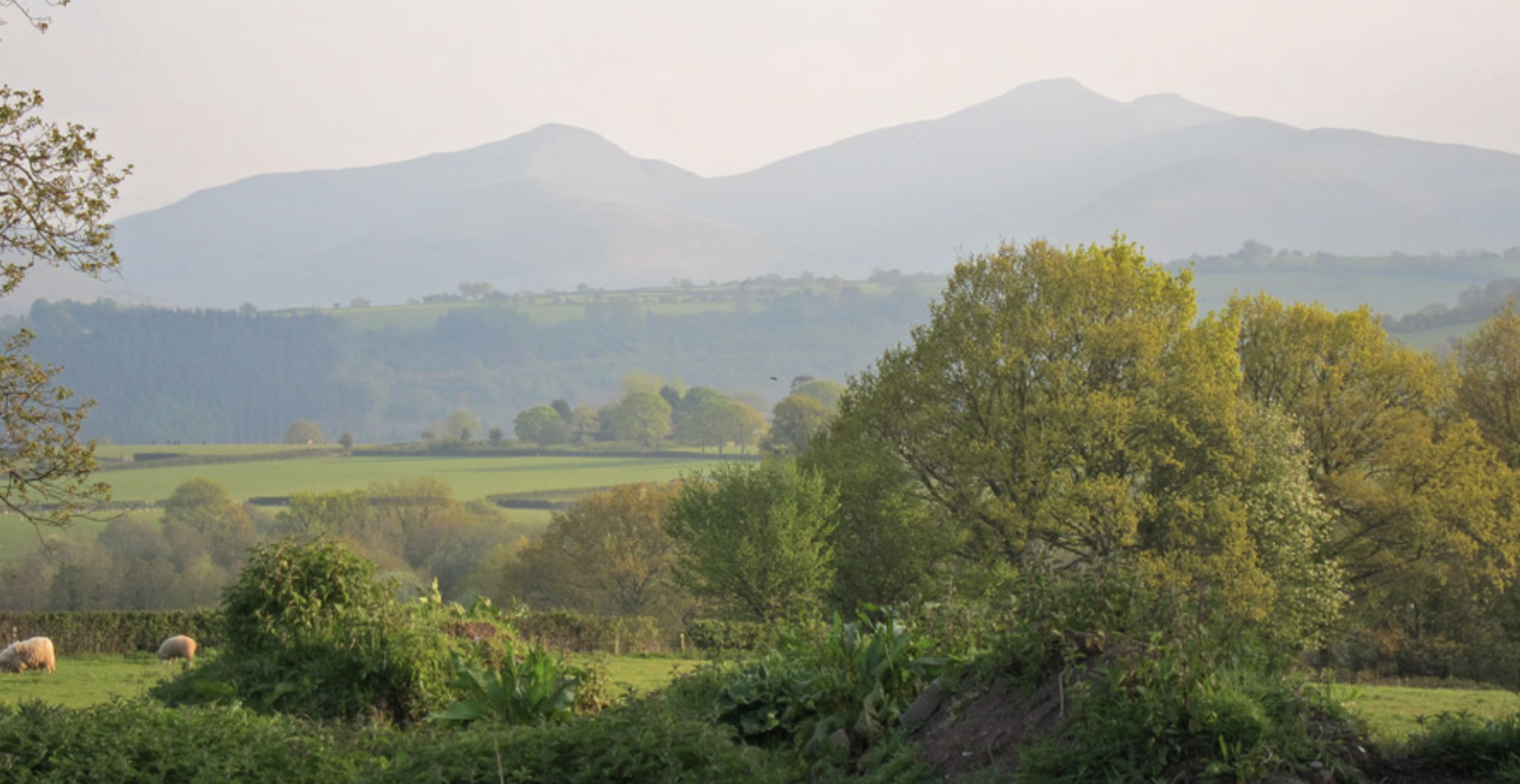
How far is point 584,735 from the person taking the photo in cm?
952

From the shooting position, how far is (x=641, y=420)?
164m

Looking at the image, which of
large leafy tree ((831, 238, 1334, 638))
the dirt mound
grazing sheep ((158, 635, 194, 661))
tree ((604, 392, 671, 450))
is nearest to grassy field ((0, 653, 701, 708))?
grazing sheep ((158, 635, 194, 661))

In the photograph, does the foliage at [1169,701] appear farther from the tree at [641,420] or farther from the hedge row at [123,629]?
the tree at [641,420]

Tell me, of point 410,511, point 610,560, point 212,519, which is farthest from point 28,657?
point 212,519

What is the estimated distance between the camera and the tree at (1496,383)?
46594 millimetres

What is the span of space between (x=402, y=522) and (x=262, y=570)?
92.1 meters

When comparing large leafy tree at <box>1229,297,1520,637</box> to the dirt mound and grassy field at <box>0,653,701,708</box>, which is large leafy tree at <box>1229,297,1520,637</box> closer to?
grassy field at <box>0,653,701,708</box>

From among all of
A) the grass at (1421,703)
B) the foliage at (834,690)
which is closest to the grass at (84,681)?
Result: the foliage at (834,690)

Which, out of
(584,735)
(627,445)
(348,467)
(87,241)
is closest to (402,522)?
(348,467)

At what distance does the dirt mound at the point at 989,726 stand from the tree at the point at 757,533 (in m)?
31.2

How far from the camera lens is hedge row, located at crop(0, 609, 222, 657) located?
3341cm

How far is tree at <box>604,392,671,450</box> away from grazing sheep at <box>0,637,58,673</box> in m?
137

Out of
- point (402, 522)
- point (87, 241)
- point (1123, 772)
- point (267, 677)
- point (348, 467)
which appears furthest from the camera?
point (348, 467)

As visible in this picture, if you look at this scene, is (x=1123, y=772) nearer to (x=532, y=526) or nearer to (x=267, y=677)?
(x=267, y=677)
